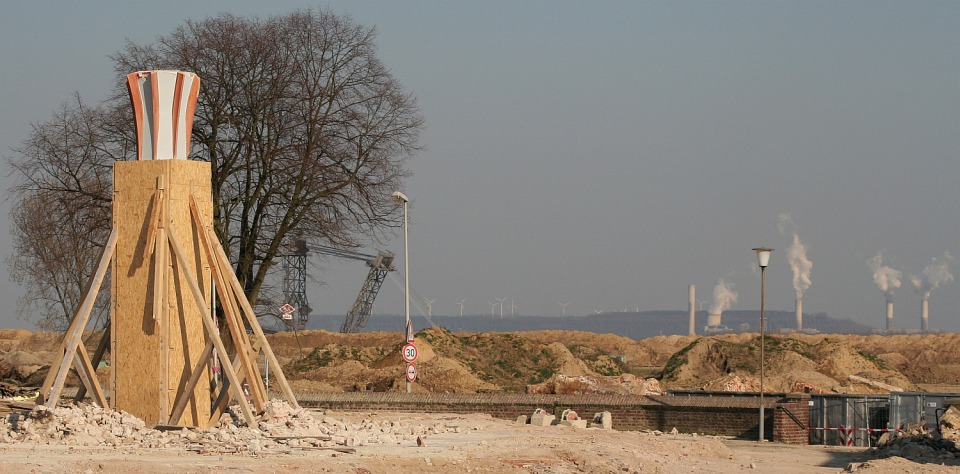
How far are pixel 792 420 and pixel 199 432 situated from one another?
1265cm

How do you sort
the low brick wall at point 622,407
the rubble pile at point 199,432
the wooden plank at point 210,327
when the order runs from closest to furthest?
the rubble pile at point 199,432, the wooden plank at point 210,327, the low brick wall at point 622,407

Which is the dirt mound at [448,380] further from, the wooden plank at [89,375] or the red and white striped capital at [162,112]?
the red and white striped capital at [162,112]

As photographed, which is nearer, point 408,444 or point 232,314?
point 408,444

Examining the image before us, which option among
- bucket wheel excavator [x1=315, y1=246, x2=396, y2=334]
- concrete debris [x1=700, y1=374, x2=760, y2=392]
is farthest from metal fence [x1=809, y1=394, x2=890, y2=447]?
bucket wheel excavator [x1=315, y1=246, x2=396, y2=334]

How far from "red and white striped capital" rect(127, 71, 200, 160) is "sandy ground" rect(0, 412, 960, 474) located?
527cm

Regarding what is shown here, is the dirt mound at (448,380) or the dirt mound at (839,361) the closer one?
the dirt mound at (448,380)

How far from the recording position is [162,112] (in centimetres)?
1956

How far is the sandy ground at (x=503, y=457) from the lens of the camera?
48.5 feet

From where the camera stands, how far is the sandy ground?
1480cm

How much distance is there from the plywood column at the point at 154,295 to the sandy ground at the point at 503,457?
98.0 inches

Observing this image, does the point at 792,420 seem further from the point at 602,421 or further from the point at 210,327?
the point at 210,327

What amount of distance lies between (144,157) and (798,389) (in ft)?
66.6

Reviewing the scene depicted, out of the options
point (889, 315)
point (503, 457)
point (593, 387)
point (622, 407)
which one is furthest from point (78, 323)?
point (889, 315)

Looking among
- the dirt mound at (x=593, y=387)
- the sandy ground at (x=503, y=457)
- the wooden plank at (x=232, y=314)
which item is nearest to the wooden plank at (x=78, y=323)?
the wooden plank at (x=232, y=314)
